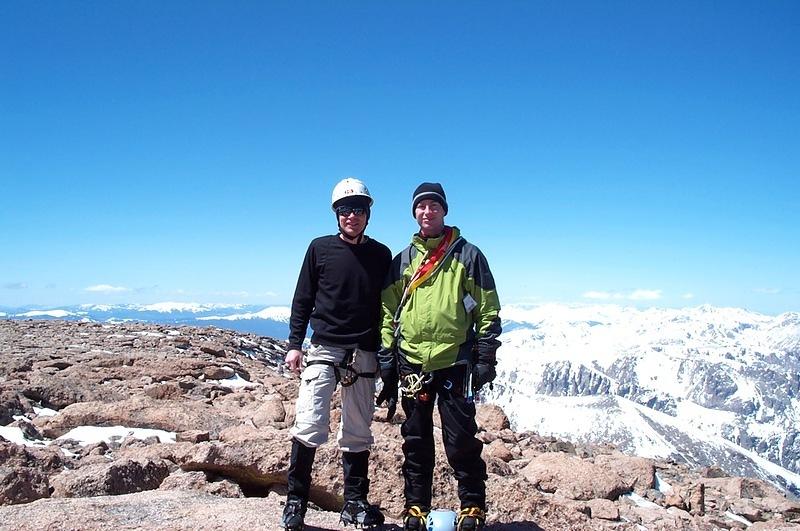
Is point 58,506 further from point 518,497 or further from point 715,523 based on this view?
point 715,523

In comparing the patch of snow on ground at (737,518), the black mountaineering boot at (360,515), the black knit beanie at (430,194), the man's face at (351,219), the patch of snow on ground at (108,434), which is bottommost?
the patch of snow on ground at (737,518)

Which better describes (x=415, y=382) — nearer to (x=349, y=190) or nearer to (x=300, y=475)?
(x=300, y=475)

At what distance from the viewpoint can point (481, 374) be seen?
5.80 meters

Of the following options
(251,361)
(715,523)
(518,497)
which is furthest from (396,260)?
(251,361)

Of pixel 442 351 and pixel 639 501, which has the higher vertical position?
pixel 442 351

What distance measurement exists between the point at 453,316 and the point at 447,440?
4.66ft

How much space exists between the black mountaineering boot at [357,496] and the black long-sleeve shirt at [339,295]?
1.33 m

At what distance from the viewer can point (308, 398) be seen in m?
6.20

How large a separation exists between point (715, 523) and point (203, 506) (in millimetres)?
8509

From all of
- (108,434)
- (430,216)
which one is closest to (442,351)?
(430,216)

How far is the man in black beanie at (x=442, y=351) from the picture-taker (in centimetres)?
591

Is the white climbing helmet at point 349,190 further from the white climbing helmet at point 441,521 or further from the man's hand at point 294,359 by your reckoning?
the white climbing helmet at point 441,521

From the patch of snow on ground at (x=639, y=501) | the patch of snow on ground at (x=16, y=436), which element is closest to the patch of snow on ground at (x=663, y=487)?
the patch of snow on ground at (x=639, y=501)

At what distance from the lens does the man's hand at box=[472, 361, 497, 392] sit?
229 inches
